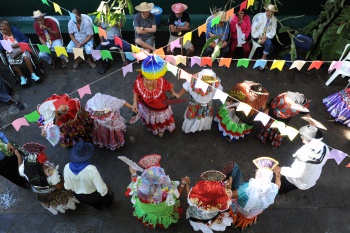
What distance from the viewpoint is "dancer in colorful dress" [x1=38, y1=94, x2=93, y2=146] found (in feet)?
13.7

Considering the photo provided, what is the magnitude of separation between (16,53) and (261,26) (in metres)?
4.93

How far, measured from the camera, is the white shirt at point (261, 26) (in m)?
5.96

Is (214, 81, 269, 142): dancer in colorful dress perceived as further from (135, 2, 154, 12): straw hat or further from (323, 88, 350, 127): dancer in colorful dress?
(135, 2, 154, 12): straw hat

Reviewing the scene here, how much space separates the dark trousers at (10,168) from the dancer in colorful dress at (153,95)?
186cm

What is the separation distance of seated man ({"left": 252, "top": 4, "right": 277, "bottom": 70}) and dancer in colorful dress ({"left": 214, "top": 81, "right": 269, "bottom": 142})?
1.97 m

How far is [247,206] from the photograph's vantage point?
347 cm

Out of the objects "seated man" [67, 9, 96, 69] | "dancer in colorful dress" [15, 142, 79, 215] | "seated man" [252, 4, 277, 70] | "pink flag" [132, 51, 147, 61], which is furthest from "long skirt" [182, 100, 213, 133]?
"seated man" [67, 9, 96, 69]

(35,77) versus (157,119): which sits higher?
(157,119)

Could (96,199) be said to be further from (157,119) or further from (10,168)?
(157,119)

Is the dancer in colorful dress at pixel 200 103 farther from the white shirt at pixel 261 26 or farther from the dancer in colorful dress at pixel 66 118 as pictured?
the white shirt at pixel 261 26

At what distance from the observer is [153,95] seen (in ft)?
14.8

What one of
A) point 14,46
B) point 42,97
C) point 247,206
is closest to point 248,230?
point 247,206

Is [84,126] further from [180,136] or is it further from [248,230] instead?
[248,230]

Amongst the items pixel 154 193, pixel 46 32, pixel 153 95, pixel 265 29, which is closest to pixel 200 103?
pixel 153 95
